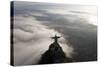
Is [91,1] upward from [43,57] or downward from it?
upward

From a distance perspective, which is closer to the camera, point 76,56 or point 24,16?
point 24,16

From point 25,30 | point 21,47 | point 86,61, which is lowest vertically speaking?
point 86,61

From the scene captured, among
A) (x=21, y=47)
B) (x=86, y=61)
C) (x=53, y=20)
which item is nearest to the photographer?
(x=21, y=47)

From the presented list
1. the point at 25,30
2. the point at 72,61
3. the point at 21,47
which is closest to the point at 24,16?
the point at 25,30

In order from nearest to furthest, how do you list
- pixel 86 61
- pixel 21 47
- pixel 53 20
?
pixel 21 47 < pixel 53 20 < pixel 86 61

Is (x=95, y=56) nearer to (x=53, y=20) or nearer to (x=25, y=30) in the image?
(x=53, y=20)
